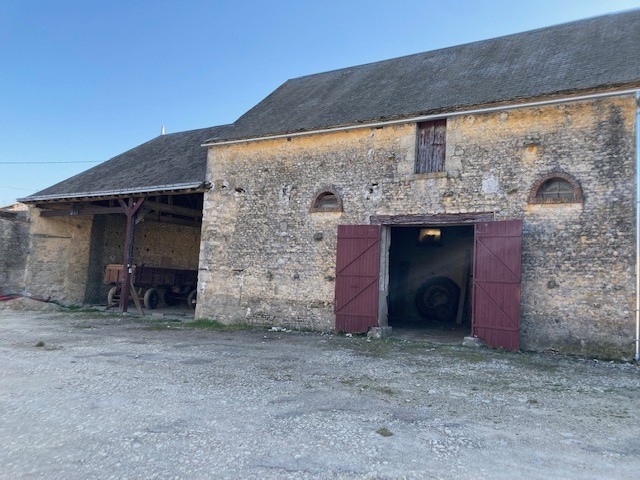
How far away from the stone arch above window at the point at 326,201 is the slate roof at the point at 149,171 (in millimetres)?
3359

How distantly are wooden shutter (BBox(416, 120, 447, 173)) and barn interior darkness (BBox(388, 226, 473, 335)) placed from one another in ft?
11.5

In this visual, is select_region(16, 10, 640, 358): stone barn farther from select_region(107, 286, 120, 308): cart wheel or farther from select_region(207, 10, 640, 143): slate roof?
select_region(107, 286, 120, 308): cart wheel

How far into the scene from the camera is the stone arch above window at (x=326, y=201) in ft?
34.9

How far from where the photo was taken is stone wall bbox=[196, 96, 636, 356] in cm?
795

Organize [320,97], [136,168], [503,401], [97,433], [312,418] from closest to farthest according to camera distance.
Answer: [97,433] → [312,418] → [503,401] → [320,97] → [136,168]

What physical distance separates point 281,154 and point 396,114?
305cm

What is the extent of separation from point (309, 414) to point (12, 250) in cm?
1535

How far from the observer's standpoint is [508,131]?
895 centimetres

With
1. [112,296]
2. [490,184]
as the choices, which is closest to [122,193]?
[112,296]

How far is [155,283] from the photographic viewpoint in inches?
579

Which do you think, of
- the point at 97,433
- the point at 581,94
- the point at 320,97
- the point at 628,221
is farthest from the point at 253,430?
the point at 320,97

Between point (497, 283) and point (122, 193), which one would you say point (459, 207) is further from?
point (122, 193)

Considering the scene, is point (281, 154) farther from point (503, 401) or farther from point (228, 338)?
point (503, 401)

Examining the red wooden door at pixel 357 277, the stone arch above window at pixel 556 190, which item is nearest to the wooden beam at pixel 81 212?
the red wooden door at pixel 357 277
